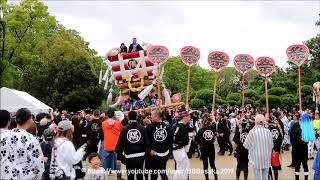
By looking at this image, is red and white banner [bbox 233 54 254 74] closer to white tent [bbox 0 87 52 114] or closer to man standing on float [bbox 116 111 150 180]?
man standing on float [bbox 116 111 150 180]

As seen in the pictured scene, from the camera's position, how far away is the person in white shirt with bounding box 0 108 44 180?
19.3 ft

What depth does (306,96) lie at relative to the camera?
1420 inches

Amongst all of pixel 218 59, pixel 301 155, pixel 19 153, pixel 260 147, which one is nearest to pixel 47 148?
pixel 19 153

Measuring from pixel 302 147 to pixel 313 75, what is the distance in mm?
26517

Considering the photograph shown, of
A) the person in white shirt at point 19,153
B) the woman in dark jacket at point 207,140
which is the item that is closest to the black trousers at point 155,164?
the woman in dark jacket at point 207,140

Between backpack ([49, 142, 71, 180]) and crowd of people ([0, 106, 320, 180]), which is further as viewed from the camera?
backpack ([49, 142, 71, 180])

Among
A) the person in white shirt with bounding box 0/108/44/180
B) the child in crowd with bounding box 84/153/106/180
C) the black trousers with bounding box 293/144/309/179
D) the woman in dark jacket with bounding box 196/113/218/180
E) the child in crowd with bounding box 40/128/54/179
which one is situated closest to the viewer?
the person in white shirt with bounding box 0/108/44/180

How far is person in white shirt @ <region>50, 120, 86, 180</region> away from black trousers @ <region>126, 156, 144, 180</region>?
9.12ft

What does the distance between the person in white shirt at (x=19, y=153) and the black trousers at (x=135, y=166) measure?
11.9ft

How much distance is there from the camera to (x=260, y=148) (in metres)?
9.48

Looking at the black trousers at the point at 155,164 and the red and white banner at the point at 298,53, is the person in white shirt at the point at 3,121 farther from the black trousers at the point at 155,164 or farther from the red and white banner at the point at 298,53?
the red and white banner at the point at 298,53

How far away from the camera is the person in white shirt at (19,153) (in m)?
5.89

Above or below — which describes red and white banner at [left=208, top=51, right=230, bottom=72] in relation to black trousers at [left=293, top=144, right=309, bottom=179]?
above

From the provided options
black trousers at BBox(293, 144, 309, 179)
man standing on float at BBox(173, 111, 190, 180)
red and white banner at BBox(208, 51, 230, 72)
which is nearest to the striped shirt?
man standing on float at BBox(173, 111, 190, 180)
